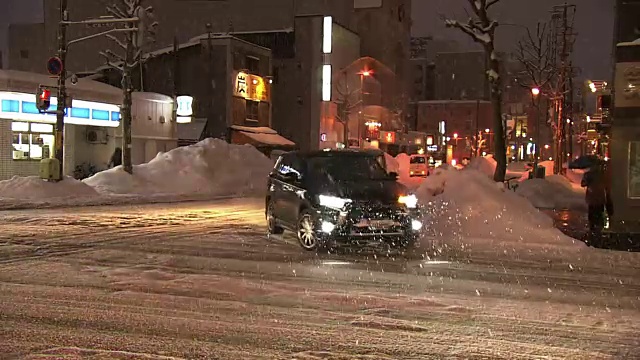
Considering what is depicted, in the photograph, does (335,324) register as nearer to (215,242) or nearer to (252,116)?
(215,242)

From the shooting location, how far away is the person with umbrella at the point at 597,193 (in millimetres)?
16547

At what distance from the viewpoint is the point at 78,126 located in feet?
108

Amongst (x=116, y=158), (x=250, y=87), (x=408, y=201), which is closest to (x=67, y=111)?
(x=116, y=158)

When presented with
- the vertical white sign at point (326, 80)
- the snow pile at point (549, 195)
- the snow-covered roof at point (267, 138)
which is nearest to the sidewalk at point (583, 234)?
the snow pile at point (549, 195)

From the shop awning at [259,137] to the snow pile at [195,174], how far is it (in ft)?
38.9

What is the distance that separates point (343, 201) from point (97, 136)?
2552 cm

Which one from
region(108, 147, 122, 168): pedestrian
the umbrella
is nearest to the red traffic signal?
region(108, 147, 122, 168): pedestrian

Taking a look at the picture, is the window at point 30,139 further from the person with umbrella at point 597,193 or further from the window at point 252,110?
the person with umbrella at point 597,193

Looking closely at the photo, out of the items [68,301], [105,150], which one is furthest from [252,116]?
[68,301]

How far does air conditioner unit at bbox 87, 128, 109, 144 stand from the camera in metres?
33.5

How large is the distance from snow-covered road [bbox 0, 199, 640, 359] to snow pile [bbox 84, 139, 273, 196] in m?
14.6

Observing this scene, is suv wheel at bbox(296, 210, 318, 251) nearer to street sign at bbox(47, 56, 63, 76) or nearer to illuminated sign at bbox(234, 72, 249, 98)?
street sign at bbox(47, 56, 63, 76)

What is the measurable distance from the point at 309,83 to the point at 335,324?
168 ft

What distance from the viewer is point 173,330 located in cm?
639
